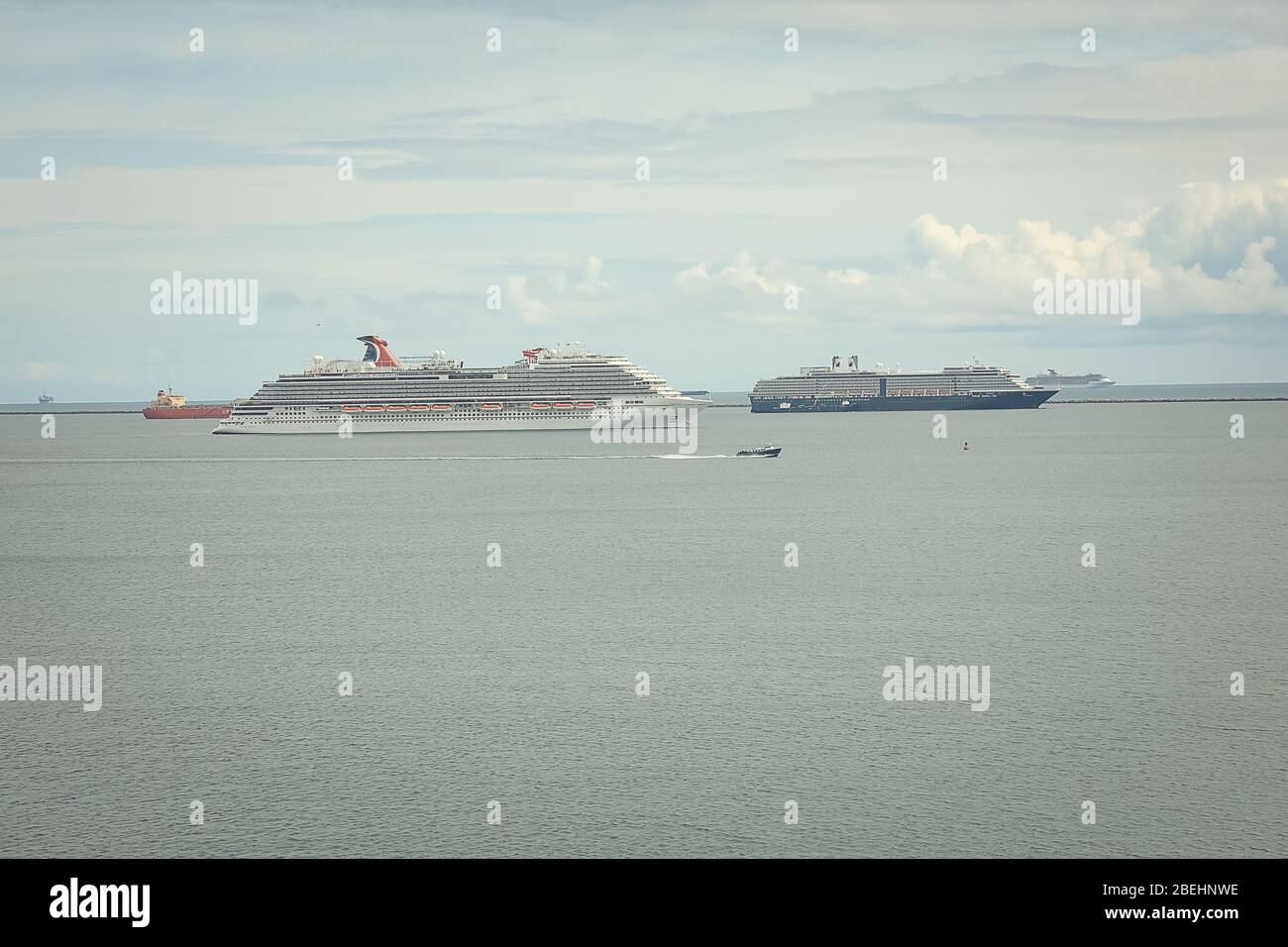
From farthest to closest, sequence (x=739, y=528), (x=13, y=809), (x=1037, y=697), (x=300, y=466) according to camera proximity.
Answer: (x=300, y=466), (x=739, y=528), (x=1037, y=697), (x=13, y=809)

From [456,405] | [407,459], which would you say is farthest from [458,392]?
[407,459]

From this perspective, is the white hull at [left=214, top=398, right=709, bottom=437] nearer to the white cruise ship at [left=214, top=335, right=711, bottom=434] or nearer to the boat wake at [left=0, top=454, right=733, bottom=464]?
the white cruise ship at [left=214, top=335, right=711, bottom=434]

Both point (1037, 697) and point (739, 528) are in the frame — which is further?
point (739, 528)

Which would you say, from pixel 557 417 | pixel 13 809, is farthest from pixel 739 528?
pixel 557 417

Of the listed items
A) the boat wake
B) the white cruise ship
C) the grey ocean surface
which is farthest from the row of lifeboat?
the grey ocean surface
